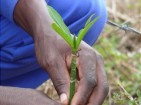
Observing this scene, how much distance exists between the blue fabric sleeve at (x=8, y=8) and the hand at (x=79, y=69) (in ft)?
0.57

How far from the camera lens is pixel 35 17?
4.14 feet

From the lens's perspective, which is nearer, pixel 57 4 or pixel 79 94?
pixel 79 94

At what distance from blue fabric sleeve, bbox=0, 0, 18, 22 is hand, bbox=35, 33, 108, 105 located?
175mm

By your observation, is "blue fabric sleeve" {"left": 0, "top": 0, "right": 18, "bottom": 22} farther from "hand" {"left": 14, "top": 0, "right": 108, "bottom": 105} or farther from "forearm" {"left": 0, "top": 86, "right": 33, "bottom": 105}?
"forearm" {"left": 0, "top": 86, "right": 33, "bottom": 105}

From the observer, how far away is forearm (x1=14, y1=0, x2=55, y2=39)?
1.23 metres

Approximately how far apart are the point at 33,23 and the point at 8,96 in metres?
0.28

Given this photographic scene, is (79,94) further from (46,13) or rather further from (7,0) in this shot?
(7,0)

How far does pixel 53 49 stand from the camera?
3.85 feet

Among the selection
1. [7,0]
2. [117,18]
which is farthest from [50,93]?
[117,18]

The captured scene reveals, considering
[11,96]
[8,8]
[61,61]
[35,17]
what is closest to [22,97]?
[11,96]

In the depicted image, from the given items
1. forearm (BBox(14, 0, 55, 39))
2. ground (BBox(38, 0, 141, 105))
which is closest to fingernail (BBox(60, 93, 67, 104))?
forearm (BBox(14, 0, 55, 39))

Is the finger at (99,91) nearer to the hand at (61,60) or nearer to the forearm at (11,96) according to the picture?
the hand at (61,60)

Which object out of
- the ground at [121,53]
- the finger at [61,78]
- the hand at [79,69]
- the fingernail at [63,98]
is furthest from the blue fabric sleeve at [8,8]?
the ground at [121,53]

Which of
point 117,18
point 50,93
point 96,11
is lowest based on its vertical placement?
point 117,18
